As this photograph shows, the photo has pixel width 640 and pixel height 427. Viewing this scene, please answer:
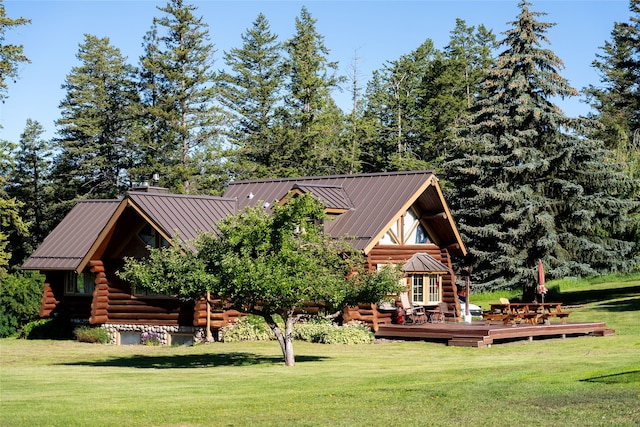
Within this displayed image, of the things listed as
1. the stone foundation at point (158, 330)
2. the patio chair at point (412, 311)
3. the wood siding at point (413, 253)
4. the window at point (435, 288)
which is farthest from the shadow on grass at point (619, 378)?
the stone foundation at point (158, 330)

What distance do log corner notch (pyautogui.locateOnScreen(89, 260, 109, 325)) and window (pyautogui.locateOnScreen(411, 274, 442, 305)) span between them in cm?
1196

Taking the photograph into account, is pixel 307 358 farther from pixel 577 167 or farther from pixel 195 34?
pixel 195 34

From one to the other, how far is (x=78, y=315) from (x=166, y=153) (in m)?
19.5

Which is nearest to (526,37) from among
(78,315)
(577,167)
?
(577,167)

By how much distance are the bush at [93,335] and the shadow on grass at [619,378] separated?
846 inches

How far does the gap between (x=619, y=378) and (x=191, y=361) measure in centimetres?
1325

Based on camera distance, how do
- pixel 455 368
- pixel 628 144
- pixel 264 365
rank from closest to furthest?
pixel 455 368 → pixel 264 365 → pixel 628 144

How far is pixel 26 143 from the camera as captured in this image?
6331 centimetres

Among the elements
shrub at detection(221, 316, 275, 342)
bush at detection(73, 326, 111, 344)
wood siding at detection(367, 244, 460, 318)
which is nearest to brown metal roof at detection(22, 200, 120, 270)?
bush at detection(73, 326, 111, 344)

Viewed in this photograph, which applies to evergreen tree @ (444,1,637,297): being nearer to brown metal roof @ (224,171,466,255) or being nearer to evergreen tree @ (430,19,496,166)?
brown metal roof @ (224,171,466,255)

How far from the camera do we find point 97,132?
59.5m

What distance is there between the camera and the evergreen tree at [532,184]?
4369cm

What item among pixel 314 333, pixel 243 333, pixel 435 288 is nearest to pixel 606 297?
pixel 435 288

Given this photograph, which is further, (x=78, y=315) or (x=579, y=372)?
(x=78, y=315)
